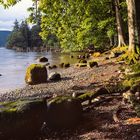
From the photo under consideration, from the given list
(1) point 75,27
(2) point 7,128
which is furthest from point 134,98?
(1) point 75,27

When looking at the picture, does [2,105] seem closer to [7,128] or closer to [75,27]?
[7,128]

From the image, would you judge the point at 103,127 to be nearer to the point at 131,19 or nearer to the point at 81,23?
the point at 131,19

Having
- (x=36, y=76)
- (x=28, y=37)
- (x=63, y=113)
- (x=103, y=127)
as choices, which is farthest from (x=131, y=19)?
(x=28, y=37)

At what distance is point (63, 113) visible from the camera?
10414mm

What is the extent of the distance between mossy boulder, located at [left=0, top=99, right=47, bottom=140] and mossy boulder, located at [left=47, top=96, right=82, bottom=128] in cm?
24

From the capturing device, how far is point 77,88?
17.1 m

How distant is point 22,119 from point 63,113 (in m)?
1.17

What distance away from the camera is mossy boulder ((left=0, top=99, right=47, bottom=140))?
9656 mm

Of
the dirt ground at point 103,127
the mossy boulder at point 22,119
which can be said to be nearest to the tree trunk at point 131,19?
the dirt ground at point 103,127

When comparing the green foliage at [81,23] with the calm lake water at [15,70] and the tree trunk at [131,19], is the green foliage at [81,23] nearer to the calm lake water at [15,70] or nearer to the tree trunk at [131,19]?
the calm lake water at [15,70]

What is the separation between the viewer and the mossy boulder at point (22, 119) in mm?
9656

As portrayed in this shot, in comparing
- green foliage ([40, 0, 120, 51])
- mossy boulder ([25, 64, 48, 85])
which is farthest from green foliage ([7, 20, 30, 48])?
mossy boulder ([25, 64, 48, 85])

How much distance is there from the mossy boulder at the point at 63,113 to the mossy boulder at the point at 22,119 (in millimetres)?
242

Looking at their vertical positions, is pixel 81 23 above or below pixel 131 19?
above
